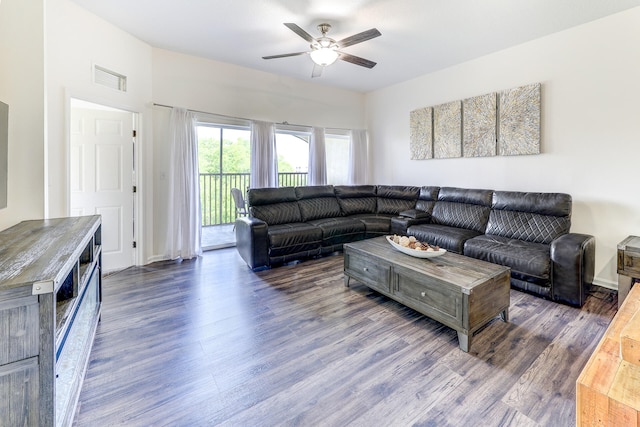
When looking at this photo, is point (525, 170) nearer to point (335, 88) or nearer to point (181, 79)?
point (335, 88)

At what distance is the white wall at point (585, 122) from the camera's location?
117 inches

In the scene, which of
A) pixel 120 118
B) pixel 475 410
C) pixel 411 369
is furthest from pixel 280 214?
pixel 475 410

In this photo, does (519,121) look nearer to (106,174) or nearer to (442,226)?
(442,226)

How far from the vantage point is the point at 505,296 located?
232 centimetres

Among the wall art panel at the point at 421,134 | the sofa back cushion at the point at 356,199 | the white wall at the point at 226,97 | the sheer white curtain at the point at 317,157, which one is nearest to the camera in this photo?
the white wall at the point at 226,97

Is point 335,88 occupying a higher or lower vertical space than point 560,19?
higher

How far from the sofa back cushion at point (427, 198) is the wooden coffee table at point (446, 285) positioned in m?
2.03

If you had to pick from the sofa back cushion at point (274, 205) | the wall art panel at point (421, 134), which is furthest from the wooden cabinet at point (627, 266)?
the sofa back cushion at point (274, 205)

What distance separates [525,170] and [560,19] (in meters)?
1.67

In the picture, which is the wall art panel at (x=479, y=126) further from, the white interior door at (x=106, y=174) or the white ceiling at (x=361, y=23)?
the white interior door at (x=106, y=174)

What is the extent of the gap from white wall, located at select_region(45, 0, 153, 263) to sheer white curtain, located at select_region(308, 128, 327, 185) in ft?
9.27

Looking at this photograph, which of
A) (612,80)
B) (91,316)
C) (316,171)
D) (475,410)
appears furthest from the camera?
(316,171)

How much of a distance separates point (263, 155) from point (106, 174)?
2147mm

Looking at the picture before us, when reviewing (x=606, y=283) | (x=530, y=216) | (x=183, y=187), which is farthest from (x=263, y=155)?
(x=606, y=283)
